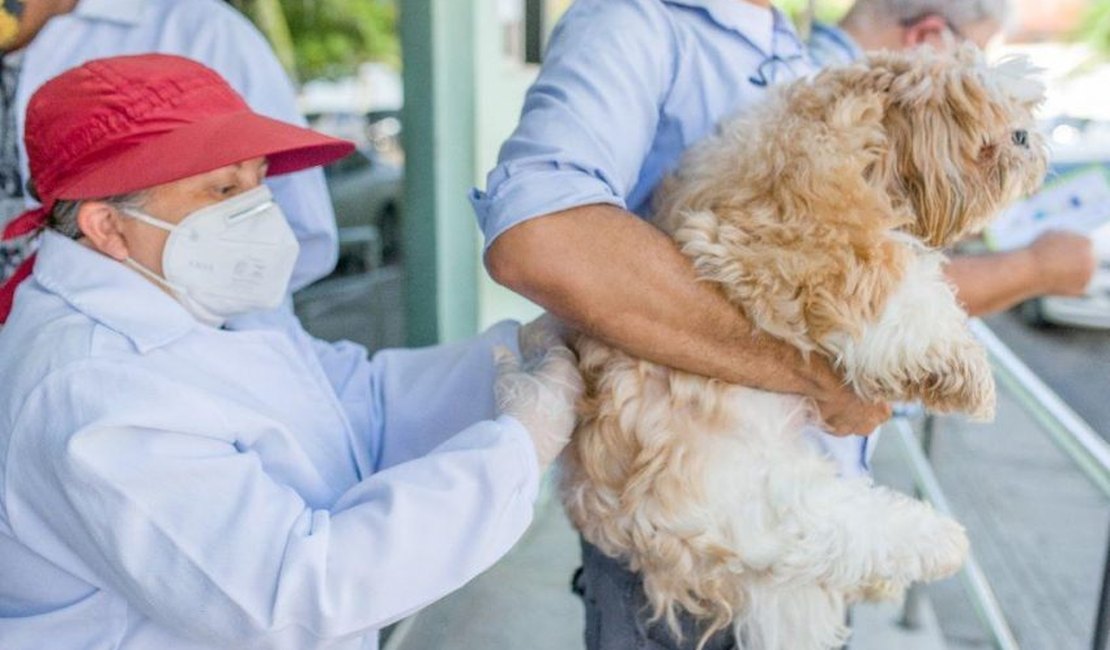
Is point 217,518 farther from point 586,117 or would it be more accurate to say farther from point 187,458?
point 586,117

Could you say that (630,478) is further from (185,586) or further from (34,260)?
(34,260)

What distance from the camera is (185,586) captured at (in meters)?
1.33

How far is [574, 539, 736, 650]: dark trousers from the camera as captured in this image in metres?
1.80

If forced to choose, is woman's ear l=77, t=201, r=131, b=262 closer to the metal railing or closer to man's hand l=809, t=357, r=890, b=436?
man's hand l=809, t=357, r=890, b=436

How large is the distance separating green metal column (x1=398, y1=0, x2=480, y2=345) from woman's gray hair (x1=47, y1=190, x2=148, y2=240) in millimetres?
2183

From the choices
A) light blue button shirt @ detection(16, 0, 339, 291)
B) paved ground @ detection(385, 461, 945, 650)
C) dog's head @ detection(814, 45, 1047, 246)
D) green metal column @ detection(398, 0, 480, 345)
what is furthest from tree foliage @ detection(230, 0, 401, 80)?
dog's head @ detection(814, 45, 1047, 246)

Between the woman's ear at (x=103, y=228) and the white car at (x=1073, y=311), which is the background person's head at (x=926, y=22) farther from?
the white car at (x=1073, y=311)

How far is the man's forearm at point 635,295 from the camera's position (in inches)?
60.4

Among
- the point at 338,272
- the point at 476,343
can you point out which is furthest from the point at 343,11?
the point at 476,343

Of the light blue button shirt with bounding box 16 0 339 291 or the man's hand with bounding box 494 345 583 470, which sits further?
the light blue button shirt with bounding box 16 0 339 291

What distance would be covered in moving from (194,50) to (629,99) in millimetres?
1301

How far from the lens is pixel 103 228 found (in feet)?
5.41

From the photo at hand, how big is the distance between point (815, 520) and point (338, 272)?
8416 mm

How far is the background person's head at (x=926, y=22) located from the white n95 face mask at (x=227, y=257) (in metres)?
1.89
